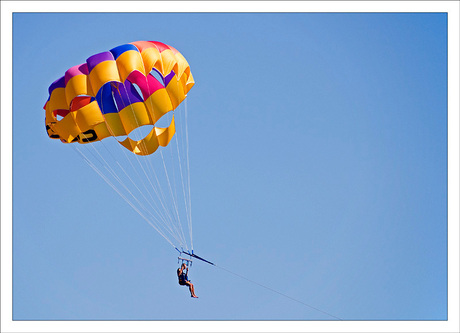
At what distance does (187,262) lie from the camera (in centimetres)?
1750

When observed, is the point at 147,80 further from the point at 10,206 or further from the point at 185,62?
the point at 10,206

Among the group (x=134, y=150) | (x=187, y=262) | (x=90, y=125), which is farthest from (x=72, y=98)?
(x=187, y=262)

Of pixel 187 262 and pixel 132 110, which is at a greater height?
pixel 132 110

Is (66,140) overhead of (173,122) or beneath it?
beneath

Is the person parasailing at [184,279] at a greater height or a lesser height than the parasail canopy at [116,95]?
lesser

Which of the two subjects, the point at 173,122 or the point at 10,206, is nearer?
the point at 10,206

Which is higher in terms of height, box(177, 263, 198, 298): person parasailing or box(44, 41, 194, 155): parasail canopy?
box(44, 41, 194, 155): parasail canopy

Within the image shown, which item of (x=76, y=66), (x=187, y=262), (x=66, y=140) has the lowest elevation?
(x=187, y=262)

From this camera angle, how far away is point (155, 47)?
735 inches

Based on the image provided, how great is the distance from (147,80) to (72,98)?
62.2 inches

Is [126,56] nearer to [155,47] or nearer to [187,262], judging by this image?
[155,47]

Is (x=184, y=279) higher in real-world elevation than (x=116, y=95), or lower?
lower

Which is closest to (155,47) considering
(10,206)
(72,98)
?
(72,98)

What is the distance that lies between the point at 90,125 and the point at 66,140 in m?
0.67
